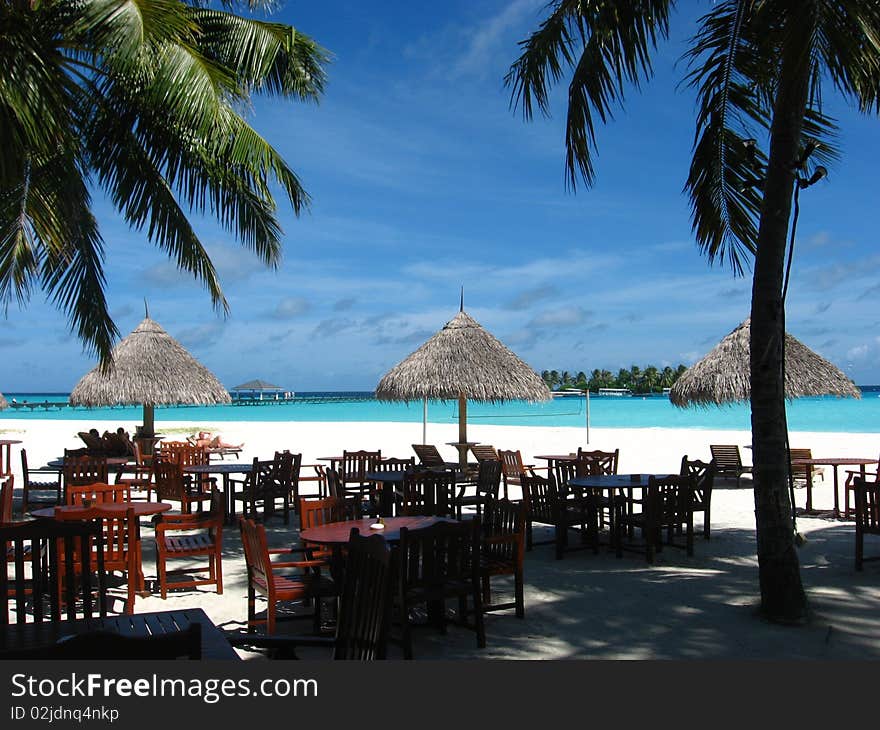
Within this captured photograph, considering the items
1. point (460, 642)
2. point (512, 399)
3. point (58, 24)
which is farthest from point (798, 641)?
point (512, 399)

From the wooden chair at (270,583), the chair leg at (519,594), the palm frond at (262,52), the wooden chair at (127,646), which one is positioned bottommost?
the chair leg at (519,594)

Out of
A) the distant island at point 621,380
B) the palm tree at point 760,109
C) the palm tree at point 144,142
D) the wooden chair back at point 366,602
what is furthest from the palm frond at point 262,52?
the distant island at point 621,380

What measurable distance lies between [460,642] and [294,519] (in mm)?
6224

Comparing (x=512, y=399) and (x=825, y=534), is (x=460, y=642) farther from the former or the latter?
(x=512, y=399)

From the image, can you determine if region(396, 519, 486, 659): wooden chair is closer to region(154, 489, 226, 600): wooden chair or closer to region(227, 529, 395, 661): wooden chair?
region(227, 529, 395, 661): wooden chair

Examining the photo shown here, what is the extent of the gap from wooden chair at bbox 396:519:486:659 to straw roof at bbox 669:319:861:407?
11.3 metres

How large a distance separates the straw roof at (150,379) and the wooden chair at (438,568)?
1369cm

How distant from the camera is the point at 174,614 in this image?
3.66 m

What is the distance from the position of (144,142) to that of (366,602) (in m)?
8.08

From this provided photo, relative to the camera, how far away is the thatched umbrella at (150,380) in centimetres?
1783

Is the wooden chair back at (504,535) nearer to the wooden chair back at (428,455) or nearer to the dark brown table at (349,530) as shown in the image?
the dark brown table at (349,530)

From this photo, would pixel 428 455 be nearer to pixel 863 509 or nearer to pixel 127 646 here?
pixel 863 509

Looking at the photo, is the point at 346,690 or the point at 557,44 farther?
the point at 557,44

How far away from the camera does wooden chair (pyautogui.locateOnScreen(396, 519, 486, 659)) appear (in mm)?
4953
